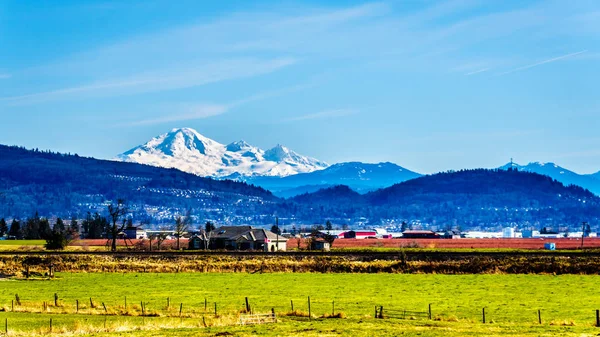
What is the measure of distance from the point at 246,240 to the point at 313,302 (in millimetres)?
75731

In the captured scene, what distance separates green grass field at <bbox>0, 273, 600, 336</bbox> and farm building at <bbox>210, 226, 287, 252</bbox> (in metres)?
46.1

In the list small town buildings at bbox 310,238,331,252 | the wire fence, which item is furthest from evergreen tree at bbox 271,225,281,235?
the wire fence

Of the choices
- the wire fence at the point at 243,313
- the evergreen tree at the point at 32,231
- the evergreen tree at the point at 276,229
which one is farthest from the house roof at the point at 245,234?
the wire fence at the point at 243,313

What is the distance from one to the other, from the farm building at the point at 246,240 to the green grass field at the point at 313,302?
4607 cm

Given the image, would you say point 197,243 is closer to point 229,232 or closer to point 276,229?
point 229,232

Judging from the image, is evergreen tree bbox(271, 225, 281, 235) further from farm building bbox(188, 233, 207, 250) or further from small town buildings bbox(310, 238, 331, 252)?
small town buildings bbox(310, 238, 331, 252)

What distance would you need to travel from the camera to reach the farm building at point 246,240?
→ 133 m

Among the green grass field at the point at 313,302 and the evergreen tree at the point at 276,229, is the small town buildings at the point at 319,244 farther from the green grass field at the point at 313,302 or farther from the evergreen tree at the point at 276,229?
the green grass field at the point at 313,302

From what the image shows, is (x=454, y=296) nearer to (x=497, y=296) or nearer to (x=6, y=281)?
(x=497, y=296)

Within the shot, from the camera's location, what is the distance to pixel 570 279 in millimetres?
75312

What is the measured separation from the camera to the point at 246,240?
133875mm

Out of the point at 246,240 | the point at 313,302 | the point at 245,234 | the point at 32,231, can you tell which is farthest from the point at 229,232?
the point at 313,302

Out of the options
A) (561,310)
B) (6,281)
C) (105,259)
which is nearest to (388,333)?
(561,310)

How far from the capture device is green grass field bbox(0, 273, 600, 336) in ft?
141
